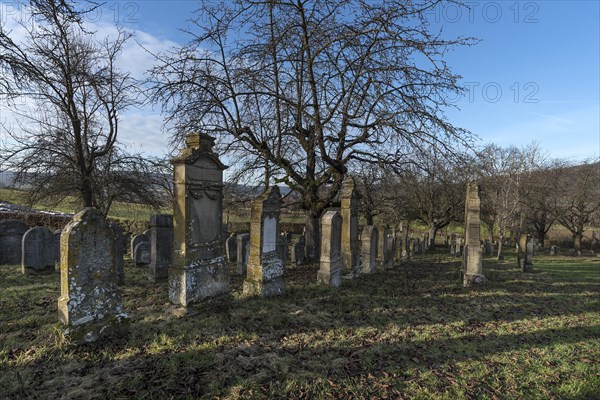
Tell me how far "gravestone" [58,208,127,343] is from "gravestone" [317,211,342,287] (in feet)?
16.0

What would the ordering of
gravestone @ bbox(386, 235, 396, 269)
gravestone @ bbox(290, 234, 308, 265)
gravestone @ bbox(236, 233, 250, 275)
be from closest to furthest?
gravestone @ bbox(236, 233, 250, 275) → gravestone @ bbox(290, 234, 308, 265) → gravestone @ bbox(386, 235, 396, 269)

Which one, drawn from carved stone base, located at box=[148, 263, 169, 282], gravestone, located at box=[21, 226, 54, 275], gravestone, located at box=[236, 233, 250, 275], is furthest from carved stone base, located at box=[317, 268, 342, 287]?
gravestone, located at box=[21, 226, 54, 275]

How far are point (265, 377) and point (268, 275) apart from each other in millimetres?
3395

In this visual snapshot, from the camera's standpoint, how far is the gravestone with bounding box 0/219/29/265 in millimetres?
9727

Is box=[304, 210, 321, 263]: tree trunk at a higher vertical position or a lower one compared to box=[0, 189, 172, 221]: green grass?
lower

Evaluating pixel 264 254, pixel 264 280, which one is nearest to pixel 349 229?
pixel 264 254

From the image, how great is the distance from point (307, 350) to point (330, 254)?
159 inches

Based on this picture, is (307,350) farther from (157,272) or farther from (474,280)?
(474,280)

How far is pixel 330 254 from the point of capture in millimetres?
8188

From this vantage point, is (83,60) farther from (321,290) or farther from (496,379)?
(496,379)

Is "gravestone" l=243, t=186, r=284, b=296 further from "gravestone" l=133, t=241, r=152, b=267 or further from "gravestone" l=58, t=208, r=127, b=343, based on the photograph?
"gravestone" l=133, t=241, r=152, b=267

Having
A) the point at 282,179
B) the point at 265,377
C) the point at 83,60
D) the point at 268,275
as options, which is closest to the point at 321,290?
the point at 268,275

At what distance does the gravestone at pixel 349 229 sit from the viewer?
31.1 feet

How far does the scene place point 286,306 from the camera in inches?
243
